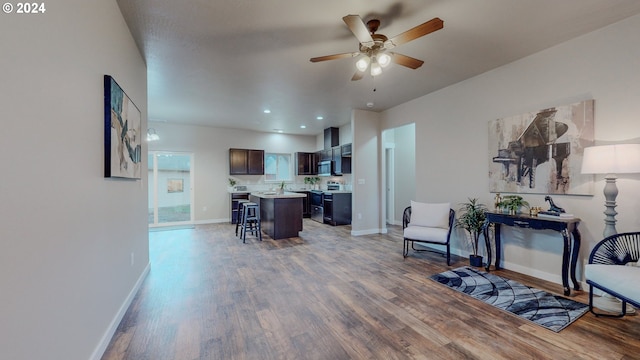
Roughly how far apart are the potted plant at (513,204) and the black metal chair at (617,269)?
2.80 feet

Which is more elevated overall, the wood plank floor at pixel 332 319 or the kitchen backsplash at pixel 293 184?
the kitchen backsplash at pixel 293 184

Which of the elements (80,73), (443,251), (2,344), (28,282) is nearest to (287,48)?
(80,73)

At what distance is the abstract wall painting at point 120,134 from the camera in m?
1.93

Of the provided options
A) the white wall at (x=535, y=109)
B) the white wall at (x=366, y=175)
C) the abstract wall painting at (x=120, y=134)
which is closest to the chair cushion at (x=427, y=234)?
the white wall at (x=535, y=109)

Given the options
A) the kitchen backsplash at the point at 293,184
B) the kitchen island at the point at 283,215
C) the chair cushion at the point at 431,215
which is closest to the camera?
the chair cushion at the point at 431,215

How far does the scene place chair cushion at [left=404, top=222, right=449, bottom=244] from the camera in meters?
3.71

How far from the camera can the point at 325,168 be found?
25.9ft

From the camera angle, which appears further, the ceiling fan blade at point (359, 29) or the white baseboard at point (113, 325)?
the ceiling fan blade at point (359, 29)

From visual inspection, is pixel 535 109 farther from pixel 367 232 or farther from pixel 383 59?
pixel 367 232

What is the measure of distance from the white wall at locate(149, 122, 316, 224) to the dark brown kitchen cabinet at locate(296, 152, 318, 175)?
1.24 meters

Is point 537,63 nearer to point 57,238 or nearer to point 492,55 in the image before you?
point 492,55

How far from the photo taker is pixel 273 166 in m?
8.37

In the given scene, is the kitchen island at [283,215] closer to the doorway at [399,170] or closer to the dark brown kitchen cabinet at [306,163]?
the doorway at [399,170]

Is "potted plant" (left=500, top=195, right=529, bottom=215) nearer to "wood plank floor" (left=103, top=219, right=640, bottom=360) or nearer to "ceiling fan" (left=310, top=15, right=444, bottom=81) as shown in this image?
"wood plank floor" (left=103, top=219, right=640, bottom=360)
